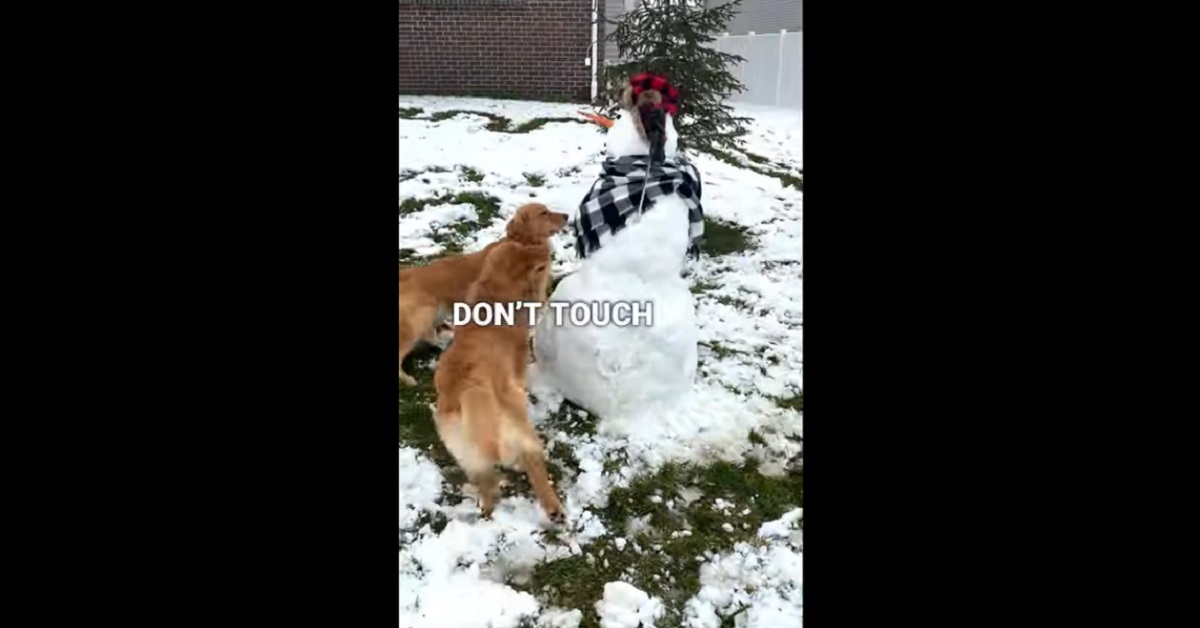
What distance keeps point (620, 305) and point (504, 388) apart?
511 millimetres

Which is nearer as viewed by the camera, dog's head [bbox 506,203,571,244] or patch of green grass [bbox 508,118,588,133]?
dog's head [bbox 506,203,571,244]

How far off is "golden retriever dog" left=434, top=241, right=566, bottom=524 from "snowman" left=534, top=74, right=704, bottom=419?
0.90 feet

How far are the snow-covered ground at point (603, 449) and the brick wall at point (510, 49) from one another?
12 centimetres

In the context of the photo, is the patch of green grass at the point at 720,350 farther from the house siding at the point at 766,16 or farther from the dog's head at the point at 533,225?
the house siding at the point at 766,16

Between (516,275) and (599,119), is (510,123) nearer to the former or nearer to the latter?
(599,119)

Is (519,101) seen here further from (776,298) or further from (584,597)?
(584,597)

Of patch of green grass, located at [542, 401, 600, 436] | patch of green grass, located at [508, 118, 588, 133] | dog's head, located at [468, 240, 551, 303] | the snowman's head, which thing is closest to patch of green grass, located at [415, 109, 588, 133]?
patch of green grass, located at [508, 118, 588, 133]

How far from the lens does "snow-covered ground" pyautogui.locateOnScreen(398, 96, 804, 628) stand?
75.1 inches

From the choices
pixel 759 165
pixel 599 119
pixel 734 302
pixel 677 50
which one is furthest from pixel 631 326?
pixel 759 165

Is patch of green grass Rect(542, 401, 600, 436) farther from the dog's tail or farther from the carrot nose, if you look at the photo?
the carrot nose

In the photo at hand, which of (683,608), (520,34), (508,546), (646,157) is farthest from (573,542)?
(520,34)

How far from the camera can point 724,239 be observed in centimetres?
426

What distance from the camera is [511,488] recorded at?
7.11 feet

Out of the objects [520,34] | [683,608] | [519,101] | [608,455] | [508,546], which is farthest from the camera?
[519,101]
